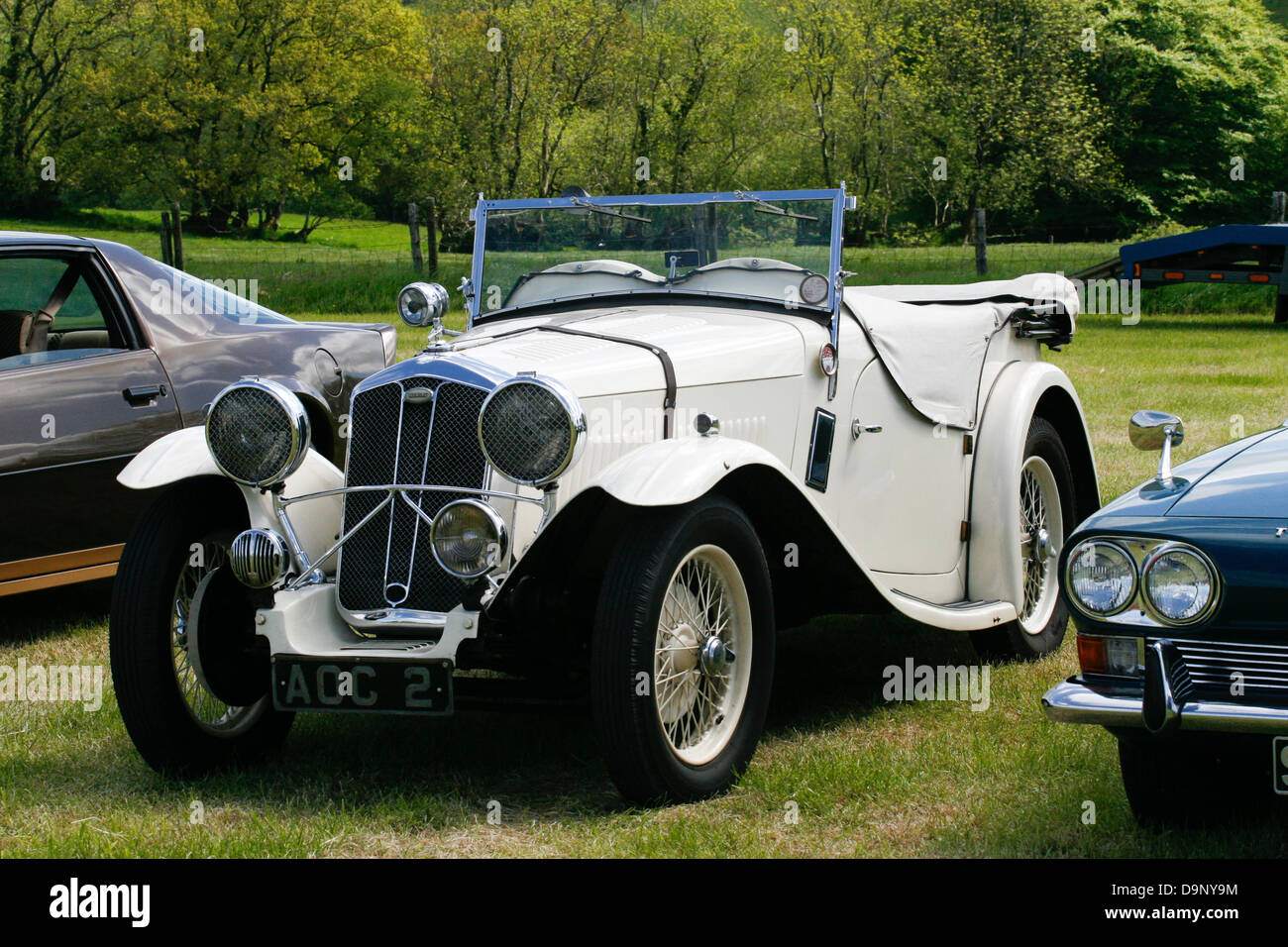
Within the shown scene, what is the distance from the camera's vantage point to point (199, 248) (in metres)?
39.9

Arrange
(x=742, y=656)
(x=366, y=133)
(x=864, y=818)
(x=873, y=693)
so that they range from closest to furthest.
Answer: (x=864, y=818), (x=742, y=656), (x=873, y=693), (x=366, y=133)

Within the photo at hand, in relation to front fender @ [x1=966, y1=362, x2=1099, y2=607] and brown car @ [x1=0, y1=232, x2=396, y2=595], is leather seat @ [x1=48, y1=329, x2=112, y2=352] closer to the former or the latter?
brown car @ [x1=0, y1=232, x2=396, y2=595]

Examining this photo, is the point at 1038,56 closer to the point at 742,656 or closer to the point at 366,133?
the point at 366,133

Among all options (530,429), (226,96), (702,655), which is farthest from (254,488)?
(226,96)

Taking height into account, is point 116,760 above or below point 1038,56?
below

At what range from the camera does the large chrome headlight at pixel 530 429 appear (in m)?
3.88

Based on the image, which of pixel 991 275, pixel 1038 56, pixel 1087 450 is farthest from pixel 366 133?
pixel 1087 450

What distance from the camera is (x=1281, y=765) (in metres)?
3.12

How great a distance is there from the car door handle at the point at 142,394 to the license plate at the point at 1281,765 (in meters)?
4.92

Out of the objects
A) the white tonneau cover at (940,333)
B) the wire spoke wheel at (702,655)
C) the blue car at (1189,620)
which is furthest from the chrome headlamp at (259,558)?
the white tonneau cover at (940,333)

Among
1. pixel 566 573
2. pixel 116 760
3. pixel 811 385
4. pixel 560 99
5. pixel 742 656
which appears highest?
pixel 560 99

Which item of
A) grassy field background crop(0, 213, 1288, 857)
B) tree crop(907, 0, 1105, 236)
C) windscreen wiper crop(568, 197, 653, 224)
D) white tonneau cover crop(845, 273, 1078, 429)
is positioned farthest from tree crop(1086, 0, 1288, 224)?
grassy field background crop(0, 213, 1288, 857)

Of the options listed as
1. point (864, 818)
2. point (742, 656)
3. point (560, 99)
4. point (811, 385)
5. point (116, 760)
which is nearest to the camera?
point (864, 818)
